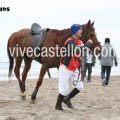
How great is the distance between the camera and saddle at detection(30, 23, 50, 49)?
28.3ft

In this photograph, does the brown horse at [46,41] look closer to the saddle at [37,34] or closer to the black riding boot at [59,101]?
the saddle at [37,34]

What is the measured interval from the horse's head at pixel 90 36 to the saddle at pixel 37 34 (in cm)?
112

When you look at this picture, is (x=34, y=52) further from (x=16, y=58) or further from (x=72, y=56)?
(x=72, y=56)

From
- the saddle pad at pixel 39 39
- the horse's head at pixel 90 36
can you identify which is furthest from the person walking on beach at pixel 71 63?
the saddle pad at pixel 39 39

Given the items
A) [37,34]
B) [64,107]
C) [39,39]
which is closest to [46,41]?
[39,39]

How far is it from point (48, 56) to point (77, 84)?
3.88 feet

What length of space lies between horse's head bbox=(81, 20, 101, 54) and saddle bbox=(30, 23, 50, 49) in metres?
1.12

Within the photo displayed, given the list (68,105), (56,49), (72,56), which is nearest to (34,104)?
(68,105)

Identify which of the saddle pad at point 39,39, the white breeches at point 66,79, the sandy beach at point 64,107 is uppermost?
the saddle pad at point 39,39

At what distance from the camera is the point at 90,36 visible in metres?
8.02

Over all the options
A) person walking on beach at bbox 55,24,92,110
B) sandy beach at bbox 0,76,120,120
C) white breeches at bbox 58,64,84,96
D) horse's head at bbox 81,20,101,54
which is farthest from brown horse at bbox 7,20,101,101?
white breeches at bbox 58,64,84,96

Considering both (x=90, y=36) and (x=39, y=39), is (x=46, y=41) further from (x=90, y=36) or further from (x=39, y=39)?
(x=90, y=36)

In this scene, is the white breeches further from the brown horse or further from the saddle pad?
Answer: the saddle pad

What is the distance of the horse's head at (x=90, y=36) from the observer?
7926 mm
